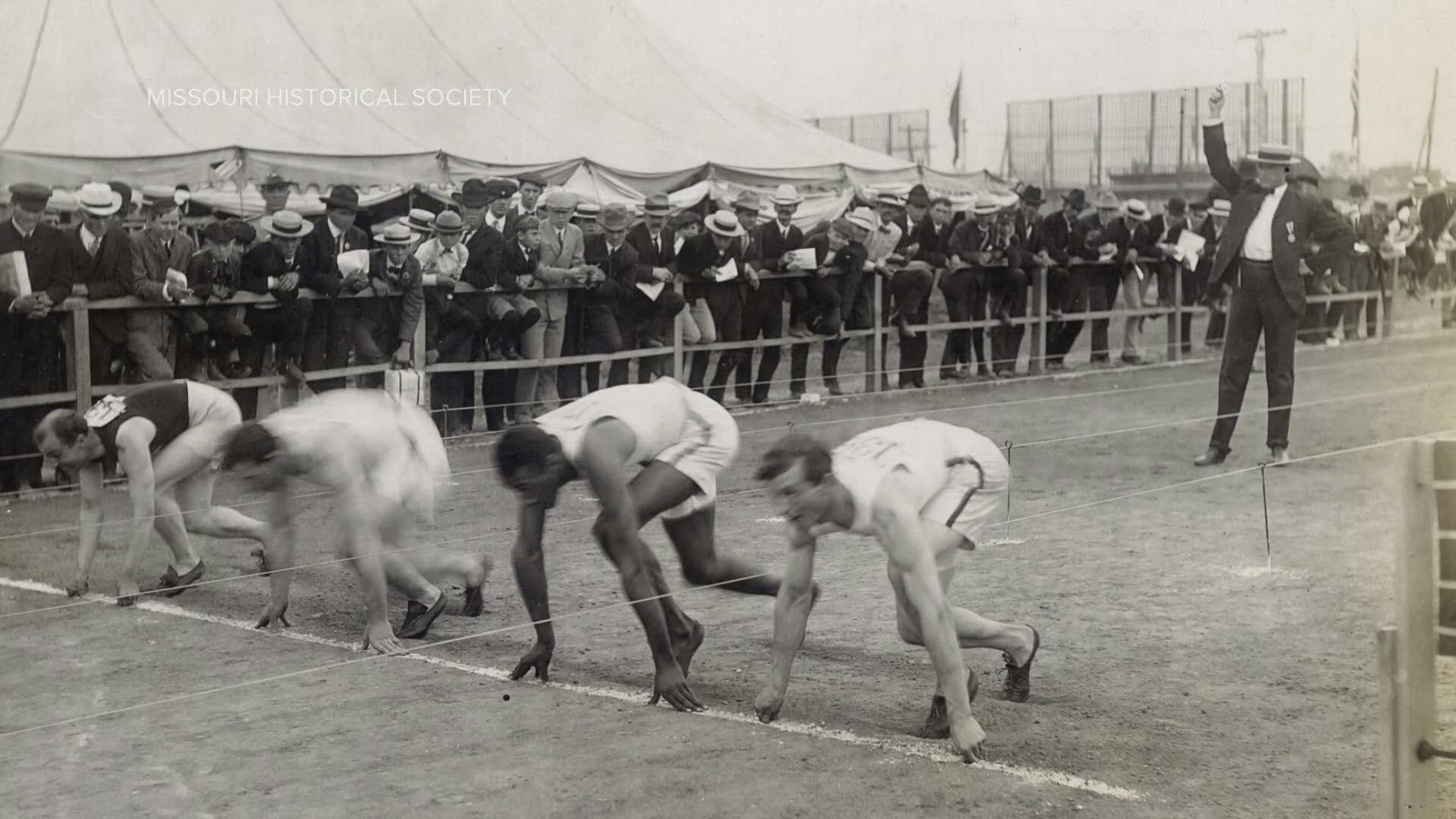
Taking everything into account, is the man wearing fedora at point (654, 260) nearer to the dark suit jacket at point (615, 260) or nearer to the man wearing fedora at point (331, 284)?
the dark suit jacket at point (615, 260)

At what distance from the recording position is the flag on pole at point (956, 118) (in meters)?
17.8

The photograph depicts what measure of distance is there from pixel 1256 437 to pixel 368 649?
693cm

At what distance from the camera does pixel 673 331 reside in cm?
1180

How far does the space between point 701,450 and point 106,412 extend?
102 inches

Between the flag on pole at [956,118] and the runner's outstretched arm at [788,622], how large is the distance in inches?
513

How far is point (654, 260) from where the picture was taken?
11.6m

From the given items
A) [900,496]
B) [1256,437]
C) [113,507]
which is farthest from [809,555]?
[1256,437]

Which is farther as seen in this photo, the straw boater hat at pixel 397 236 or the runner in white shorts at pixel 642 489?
the straw boater hat at pixel 397 236

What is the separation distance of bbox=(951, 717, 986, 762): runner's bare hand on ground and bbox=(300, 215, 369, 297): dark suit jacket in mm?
6398

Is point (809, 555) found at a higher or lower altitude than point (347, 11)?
lower

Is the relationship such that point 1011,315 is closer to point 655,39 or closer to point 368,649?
point 655,39

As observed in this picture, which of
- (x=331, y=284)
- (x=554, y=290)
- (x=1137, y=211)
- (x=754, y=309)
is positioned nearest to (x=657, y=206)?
(x=754, y=309)

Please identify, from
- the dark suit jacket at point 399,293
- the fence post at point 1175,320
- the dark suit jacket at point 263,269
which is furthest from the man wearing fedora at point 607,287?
the fence post at point 1175,320

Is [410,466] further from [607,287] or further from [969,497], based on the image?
[607,287]
